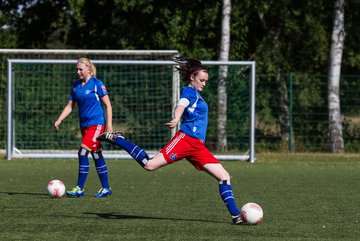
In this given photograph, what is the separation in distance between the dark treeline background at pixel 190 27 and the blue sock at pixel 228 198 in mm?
16147

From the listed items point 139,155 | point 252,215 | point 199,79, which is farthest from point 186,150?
point 252,215

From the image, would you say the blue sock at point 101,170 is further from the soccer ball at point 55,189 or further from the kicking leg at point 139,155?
the kicking leg at point 139,155

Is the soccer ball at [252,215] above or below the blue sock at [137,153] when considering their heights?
below

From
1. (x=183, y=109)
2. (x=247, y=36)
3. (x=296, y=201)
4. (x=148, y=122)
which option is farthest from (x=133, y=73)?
(x=183, y=109)

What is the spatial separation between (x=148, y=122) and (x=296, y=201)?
10.7 meters

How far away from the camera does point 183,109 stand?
9484 mm

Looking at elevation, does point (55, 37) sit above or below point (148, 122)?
above

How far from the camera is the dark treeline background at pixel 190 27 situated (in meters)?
25.9

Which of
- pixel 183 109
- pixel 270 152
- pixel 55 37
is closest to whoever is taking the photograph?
pixel 183 109

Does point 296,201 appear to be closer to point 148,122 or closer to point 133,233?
point 133,233

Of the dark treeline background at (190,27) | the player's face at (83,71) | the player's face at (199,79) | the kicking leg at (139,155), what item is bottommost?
the kicking leg at (139,155)

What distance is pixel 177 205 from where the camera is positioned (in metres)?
11.3

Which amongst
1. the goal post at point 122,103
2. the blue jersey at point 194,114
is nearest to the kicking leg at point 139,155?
the blue jersey at point 194,114

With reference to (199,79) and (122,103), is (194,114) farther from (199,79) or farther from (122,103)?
(122,103)
